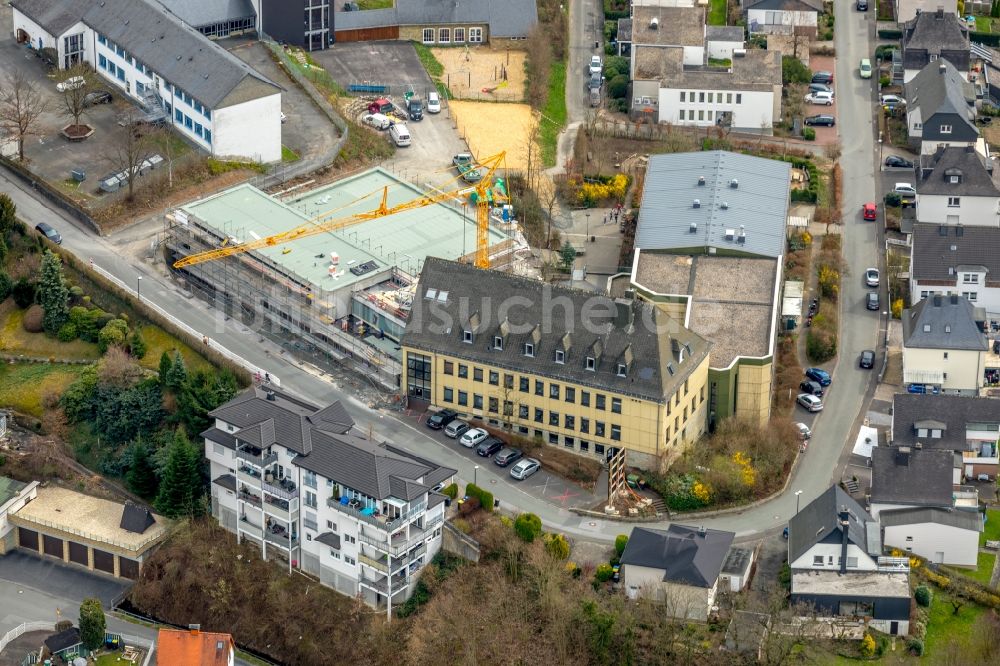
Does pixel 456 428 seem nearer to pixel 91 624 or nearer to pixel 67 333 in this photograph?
pixel 91 624

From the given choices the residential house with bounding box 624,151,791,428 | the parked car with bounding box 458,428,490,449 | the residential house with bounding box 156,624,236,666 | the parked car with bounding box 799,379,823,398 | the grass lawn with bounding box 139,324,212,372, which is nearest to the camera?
the residential house with bounding box 156,624,236,666

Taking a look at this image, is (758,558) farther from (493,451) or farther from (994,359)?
(994,359)

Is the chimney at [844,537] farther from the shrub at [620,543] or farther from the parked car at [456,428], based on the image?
the parked car at [456,428]

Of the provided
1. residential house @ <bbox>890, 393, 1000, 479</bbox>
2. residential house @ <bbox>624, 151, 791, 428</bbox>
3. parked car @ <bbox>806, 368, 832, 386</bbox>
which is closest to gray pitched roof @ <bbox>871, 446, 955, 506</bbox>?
residential house @ <bbox>890, 393, 1000, 479</bbox>

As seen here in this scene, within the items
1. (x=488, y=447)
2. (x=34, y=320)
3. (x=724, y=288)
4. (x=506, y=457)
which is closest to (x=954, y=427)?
(x=724, y=288)

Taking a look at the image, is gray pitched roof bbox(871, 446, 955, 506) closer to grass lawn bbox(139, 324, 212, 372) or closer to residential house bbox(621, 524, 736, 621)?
residential house bbox(621, 524, 736, 621)

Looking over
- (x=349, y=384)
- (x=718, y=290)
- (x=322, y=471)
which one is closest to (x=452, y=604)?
(x=322, y=471)
